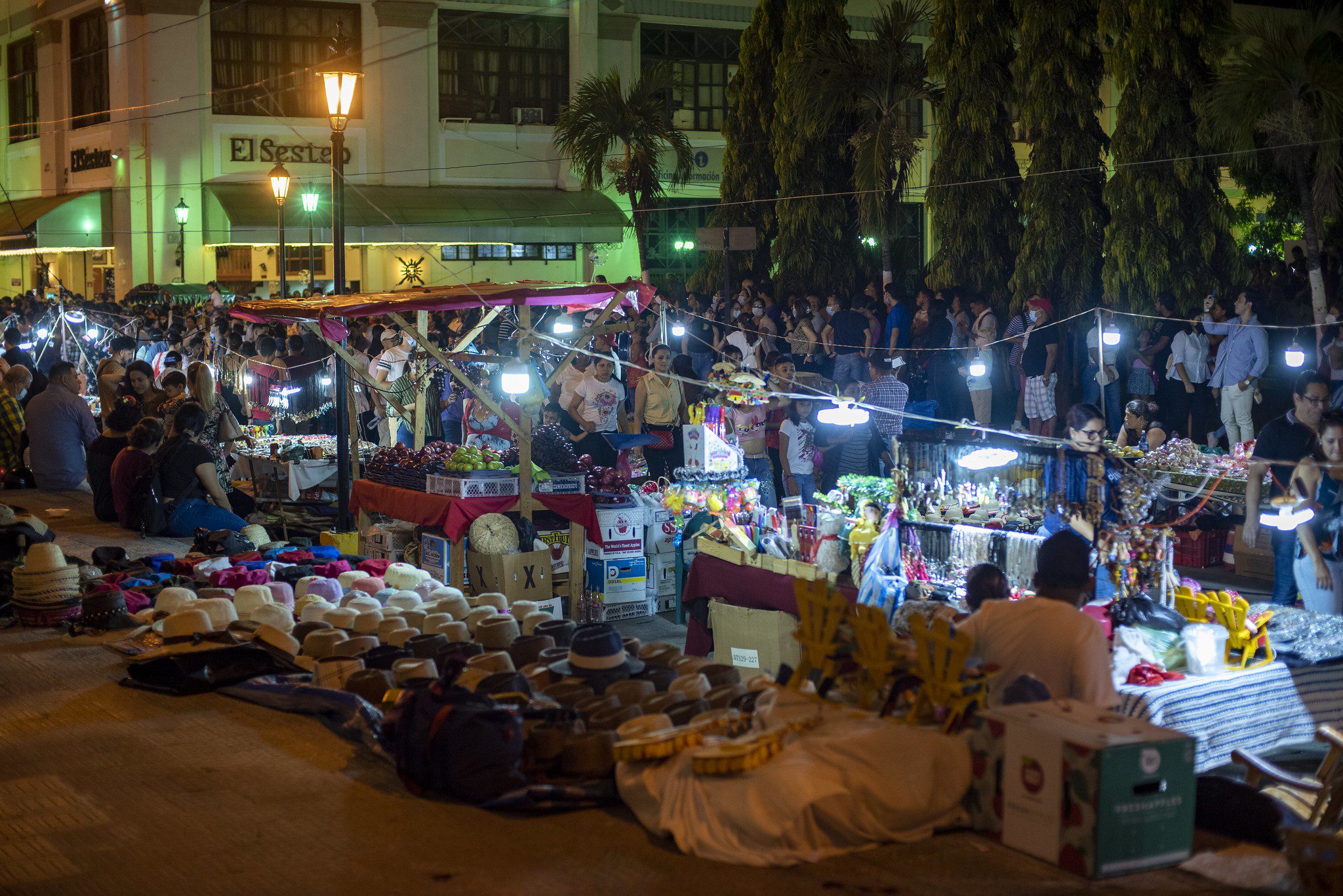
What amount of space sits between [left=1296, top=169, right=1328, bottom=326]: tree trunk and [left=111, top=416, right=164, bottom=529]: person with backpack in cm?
1078

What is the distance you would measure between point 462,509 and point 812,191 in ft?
51.4

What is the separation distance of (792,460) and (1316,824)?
22.7ft

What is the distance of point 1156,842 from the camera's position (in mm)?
3914

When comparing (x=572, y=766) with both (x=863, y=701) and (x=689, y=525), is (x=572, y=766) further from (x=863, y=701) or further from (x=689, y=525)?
(x=689, y=525)

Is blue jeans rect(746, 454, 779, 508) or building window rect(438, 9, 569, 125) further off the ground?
building window rect(438, 9, 569, 125)

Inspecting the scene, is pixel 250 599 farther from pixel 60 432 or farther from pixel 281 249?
pixel 281 249

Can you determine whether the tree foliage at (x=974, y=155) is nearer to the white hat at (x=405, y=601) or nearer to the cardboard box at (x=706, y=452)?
the cardboard box at (x=706, y=452)

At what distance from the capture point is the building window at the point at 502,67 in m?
31.2

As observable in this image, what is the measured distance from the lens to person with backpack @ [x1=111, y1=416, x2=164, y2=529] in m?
10.8

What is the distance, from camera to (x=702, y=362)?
17.7 meters

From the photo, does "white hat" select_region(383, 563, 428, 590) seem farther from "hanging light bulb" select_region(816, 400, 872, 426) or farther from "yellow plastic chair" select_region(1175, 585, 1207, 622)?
"yellow plastic chair" select_region(1175, 585, 1207, 622)

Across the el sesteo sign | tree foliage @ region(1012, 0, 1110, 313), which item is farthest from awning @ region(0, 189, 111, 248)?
tree foliage @ region(1012, 0, 1110, 313)

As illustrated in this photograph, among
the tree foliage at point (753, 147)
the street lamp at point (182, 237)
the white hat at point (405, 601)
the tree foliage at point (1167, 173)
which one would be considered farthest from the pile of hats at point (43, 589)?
the street lamp at point (182, 237)

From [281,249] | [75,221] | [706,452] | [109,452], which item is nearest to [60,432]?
[109,452]
